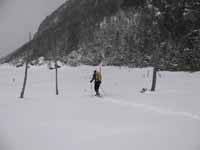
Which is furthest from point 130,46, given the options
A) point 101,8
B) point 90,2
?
point 90,2

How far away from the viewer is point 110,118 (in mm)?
10203

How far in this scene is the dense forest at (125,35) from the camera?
25.5 meters

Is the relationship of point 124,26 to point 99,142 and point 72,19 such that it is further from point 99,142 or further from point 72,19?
Answer: point 99,142

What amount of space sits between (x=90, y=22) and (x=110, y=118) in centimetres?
8880

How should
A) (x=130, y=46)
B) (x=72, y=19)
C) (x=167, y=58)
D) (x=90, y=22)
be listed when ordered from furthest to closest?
(x=72, y=19) → (x=90, y=22) → (x=130, y=46) → (x=167, y=58)

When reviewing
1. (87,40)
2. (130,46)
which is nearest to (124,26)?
(130,46)

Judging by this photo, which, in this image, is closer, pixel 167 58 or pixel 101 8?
pixel 167 58

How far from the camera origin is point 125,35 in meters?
69.1

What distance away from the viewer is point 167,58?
46.6m

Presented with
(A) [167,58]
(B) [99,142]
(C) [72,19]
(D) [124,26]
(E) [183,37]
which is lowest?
(B) [99,142]

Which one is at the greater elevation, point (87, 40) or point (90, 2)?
point (90, 2)

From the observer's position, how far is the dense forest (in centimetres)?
2552

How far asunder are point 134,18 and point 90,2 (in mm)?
42055

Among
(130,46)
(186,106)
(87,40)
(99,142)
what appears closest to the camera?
(99,142)
